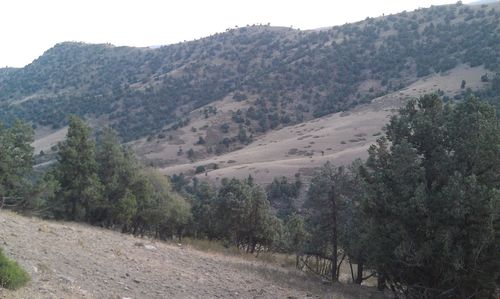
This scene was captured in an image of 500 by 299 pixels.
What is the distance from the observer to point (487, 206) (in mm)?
14664

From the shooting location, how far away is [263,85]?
12781cm

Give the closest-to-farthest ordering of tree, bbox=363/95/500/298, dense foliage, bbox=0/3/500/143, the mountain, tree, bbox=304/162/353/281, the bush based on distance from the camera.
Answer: the bush
tree, bbox=363/95/500/298
tree, bbox=304/162/353/281
the mountain
dense foliage, bbox=0/3/500/143

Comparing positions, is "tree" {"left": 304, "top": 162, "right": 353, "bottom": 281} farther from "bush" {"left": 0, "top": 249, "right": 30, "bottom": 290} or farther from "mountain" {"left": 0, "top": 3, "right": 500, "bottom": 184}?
"mountain" {"left": 0, "top": 3, "right": 500, "bottom": 184}

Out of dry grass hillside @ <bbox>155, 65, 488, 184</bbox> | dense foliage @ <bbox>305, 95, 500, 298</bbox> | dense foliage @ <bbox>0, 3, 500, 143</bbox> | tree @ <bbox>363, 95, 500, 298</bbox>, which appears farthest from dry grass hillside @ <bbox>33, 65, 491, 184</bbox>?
tree @ <bbox>363, 95, 500, 298</bbox>

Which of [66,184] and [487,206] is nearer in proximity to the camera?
[487,206]

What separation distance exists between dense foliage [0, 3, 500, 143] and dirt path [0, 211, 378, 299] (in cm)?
8924

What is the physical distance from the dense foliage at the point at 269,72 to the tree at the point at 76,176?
7503 cm

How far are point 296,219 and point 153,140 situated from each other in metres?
83.1

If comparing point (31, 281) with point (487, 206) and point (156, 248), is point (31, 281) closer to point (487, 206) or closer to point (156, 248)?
point (156, 248)

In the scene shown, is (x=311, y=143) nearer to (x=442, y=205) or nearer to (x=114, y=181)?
(x=114, y=181)

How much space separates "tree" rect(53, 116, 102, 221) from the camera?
114ft

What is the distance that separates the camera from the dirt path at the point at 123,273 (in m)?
11.9

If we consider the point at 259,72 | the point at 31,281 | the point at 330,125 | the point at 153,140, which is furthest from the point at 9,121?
the point at 31,281

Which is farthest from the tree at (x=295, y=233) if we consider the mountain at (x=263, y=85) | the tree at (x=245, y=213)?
the mountain at (x=263, y=85)
